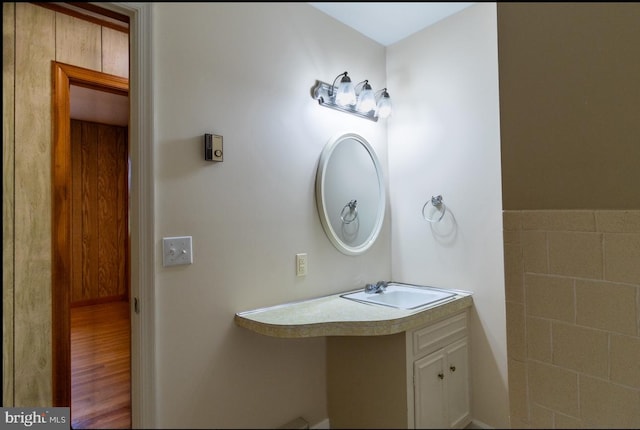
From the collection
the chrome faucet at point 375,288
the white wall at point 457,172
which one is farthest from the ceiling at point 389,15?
the chrome faucet at point 375,288

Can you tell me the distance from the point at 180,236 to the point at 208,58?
81 centimetres

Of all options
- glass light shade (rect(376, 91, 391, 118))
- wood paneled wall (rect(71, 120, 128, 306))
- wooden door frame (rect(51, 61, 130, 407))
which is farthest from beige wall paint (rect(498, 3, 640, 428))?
wood paneled wall (rect(71, 120, 128, 306))

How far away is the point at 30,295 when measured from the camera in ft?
5.61

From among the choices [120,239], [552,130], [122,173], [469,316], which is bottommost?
[469,316]

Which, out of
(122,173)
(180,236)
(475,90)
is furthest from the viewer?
(122,173)

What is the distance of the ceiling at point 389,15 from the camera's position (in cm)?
192

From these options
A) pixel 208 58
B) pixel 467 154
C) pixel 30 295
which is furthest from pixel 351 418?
pixel 208 58

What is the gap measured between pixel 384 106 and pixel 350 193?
2.03ft

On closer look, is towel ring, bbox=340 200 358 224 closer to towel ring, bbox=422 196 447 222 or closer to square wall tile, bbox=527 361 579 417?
towel ring, bbox=422 196 447 222

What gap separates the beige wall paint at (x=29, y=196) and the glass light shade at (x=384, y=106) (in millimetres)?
1778

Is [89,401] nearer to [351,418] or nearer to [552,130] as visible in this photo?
[351,418]

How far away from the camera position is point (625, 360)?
0.61 meters

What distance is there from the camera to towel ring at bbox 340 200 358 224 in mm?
2021

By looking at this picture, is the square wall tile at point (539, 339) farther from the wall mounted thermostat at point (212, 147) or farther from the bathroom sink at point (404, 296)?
the wall mounted thermostat at point (212, 147)
